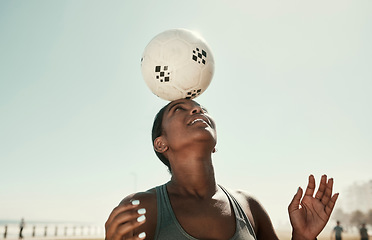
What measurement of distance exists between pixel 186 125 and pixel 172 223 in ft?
3.70

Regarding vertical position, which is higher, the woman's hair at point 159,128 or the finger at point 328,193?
the woman's hair at point 159,128

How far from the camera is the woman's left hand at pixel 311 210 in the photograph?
3.35 metres

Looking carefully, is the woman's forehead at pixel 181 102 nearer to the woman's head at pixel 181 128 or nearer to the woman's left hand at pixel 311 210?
the woman's head at pixel 181 128

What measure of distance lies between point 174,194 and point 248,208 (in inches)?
34.1

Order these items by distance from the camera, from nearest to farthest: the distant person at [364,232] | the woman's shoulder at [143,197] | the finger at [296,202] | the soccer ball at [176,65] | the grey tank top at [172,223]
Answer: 1. the grey tank top at [172,223]
2. the woman's shoulder at [143,197]
3. the finger at [296,202]
4. the soccer ball at [176,65]
5. the distant person at [364,232]

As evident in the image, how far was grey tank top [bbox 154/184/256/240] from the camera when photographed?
286 centimetres

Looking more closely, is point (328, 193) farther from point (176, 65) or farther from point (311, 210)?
point (176, 65)

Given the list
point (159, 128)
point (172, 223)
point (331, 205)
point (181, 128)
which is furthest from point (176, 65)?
point (331, 205)

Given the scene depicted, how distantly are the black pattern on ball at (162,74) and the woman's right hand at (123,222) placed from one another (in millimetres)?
2070

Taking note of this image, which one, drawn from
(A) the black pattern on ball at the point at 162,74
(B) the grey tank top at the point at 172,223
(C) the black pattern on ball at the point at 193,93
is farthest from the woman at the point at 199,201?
(A) the black pattern on ball at the point at 162,74

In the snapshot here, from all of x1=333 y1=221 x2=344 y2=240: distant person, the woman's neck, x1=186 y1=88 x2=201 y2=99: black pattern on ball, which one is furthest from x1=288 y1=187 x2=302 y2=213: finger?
x1=333 y1=221 x2=344 y2=240: distant person

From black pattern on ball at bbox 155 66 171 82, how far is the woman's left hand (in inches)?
80.8

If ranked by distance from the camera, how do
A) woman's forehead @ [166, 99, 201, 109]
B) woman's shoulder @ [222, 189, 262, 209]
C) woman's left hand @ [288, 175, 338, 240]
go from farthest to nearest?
woman's forehead @ [166, 99, 201, 109] < woman's shoulder @ [222, 189, 262, 209] < woman's left hand @ [288, 175, 338, 240]

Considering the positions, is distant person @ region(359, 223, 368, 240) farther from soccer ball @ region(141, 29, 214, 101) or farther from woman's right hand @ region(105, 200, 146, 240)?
woman's right hand @ region(105, 200, 146, 240)
